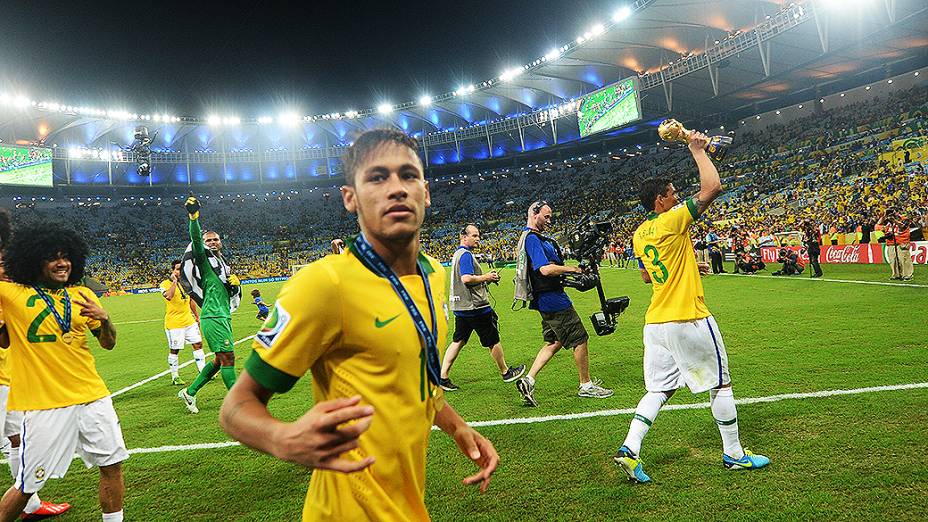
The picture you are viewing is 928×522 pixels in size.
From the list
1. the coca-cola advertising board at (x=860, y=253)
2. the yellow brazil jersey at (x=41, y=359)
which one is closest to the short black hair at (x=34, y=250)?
the yellow brazil jersey at (x=41, y=359)

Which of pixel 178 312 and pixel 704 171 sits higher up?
pixel 704 171

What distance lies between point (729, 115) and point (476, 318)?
1867 inches

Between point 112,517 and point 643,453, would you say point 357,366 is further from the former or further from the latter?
point 643,453

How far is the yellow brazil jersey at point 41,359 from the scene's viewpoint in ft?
10.8

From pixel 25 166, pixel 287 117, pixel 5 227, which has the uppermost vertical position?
pixel 287 117

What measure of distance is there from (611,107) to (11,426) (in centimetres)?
4245

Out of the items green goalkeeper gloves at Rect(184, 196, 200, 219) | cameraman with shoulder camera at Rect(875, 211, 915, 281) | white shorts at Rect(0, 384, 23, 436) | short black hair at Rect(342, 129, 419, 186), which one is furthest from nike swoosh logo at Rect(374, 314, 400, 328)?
cameraman with shoulder camera at Rect(875, 211, 915, 281)

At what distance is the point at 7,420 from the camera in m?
4.43

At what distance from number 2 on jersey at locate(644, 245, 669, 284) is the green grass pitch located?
1.45 metres

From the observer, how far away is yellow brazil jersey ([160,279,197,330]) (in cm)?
909

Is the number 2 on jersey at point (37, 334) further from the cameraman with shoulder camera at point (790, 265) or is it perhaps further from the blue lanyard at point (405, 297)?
the cameraman with shoulder camera at point (790, 265)

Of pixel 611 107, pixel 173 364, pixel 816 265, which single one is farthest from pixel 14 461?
pixel 611 107

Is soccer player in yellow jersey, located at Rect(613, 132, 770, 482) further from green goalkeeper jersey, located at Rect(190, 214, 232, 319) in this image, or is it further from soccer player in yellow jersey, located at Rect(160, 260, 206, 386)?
soccer player in yellow jersey, located at Rect(160, 260, 206, 386)

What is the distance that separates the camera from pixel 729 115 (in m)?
45.7
